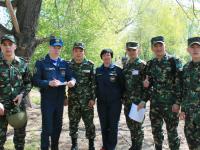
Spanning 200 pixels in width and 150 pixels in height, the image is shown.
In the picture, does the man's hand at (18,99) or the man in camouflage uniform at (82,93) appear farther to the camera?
the man in camouflage uniform at (82,93)

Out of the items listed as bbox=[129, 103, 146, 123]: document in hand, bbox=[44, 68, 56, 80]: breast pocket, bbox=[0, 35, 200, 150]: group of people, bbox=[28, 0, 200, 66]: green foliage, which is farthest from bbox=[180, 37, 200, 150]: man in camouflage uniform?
bbox=[28, 0, 200, 66]: green foliage

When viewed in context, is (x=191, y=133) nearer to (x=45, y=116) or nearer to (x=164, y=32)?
(x=45, y=116)

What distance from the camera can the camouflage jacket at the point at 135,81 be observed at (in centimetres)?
707

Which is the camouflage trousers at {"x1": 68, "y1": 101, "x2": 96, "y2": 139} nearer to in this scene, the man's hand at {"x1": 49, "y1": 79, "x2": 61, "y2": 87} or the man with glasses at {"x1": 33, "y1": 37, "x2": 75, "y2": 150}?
the man with glasses at {"x1": 33, "y1": 37, "x2": 75, "y2": 150}

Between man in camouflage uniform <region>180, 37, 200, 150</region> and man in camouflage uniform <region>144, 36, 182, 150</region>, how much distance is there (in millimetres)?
385

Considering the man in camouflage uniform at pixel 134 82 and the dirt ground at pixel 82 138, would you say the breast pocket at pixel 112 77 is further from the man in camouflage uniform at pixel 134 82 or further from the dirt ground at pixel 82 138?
the dirt ground at pixel 82 138

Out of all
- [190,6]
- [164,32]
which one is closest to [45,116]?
[190,6]

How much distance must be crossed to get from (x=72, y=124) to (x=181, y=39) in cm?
4346

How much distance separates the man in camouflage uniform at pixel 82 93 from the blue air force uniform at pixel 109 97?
160mm

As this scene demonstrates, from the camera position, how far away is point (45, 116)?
21.8ft

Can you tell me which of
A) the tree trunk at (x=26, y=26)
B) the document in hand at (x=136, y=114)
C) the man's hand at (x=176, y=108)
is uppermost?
the tree trunk at (x=26, y=26)

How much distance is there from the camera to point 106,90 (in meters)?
7.14

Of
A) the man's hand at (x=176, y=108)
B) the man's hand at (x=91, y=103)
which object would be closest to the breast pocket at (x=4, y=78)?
the man's hand at (x=91, y=103)

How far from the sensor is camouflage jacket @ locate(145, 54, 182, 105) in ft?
21.7
